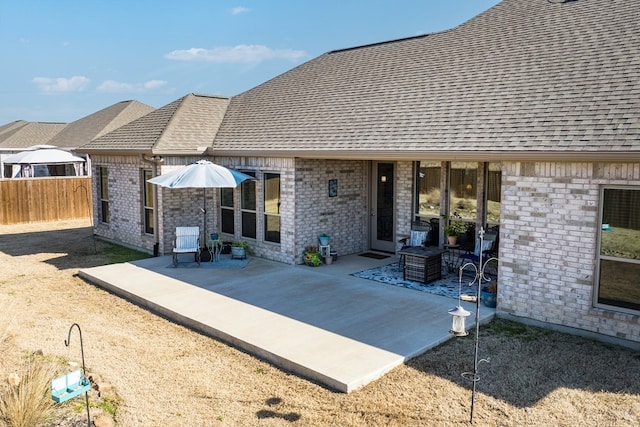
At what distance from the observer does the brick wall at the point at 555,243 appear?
24.9 feet

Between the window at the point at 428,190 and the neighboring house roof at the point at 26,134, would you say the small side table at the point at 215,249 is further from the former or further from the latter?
the neighboring house roof at the point at 26,134

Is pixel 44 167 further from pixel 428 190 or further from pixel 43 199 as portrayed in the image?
pixel 428 190

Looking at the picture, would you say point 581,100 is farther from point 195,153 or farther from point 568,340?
point 195,153

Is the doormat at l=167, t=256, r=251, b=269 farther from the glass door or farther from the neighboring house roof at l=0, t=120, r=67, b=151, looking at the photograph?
the neighboring house roof at l=0, t=120, r=67, b=151

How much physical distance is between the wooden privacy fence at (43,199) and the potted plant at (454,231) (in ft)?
51.1

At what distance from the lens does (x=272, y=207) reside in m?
13.0

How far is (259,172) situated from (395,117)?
3784 millimetres

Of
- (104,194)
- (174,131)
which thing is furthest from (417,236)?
(104,194)

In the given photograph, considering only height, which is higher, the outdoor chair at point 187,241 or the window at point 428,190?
the window at point 428,190

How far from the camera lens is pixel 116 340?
26.4 ft

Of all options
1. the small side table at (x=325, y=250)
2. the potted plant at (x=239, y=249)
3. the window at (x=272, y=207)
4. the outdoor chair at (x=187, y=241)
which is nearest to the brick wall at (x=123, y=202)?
the outdoor chair at (x=187, y=241)

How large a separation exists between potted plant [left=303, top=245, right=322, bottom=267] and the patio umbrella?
2289 mm

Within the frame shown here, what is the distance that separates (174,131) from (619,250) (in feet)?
36.1

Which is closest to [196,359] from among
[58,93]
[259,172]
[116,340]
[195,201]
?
[116,340]
